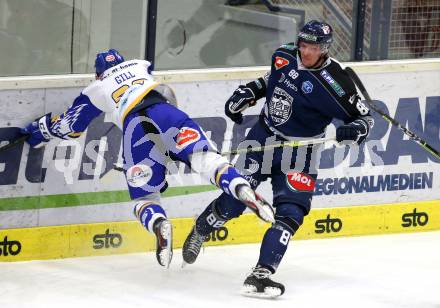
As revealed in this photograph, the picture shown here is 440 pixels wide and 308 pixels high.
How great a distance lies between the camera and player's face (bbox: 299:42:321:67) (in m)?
6.82

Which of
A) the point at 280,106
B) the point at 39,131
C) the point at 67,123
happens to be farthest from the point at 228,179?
the point at 39,131

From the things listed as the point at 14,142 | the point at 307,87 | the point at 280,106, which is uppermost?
the point at 307,87

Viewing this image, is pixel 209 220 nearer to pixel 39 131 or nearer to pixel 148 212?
pixel 148 212

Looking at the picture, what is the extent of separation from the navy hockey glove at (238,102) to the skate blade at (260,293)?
0.99 meters

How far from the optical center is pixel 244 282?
6734mm

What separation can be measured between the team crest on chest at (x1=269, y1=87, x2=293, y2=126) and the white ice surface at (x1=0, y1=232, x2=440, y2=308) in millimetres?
901

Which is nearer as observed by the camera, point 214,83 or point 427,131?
point 214,83

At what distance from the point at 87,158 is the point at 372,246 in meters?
1.87

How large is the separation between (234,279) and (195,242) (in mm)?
310

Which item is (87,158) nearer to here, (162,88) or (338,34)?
(162,88)

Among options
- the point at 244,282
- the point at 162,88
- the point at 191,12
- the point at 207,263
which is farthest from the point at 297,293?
the point at 191,12

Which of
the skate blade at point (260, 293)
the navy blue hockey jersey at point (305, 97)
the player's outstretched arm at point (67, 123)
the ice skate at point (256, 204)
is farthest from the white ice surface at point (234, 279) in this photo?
the navy blue hockey jersey at point (305, 97)

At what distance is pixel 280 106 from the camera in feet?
23.0

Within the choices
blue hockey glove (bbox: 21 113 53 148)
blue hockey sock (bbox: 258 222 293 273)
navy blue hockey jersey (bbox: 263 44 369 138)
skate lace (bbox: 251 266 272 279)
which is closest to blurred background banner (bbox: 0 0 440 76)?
blue hockey glove (bbox: 21 113 53 148)
